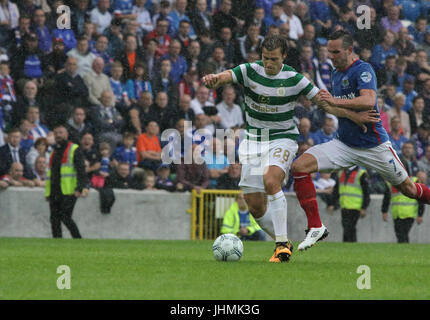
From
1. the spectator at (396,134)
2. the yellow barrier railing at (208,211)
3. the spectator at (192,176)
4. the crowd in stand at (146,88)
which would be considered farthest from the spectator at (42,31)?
the spectator at (396,134)

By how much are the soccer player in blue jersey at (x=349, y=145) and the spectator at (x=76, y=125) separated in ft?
23.9

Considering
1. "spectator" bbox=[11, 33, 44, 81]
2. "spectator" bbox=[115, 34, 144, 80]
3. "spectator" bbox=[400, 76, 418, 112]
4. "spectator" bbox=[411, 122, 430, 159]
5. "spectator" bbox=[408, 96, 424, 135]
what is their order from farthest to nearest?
"spectator" bbox=[400, 76, 418, 112] → "spectator" bbox=[408, 96, 424, 135] → "spectator" bbox=[411, 122, 430, 159] → "spectator" bbox=[115, 34, 144, 80] → "spectator" bbox=[11, 33, 44, 81]

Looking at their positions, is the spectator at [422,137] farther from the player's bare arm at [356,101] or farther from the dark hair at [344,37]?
the player's bare arm at [356,101]

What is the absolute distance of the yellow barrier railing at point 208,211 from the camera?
56.6ft

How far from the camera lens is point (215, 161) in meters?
17.5

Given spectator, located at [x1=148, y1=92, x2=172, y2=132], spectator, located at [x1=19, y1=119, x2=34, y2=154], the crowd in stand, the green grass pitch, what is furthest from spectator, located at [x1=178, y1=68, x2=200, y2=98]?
the green grass pitch

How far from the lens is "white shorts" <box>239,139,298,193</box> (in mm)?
9781

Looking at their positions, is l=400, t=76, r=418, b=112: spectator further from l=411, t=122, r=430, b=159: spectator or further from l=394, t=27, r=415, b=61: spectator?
l=411, t=122, r=430, b=159: spectator

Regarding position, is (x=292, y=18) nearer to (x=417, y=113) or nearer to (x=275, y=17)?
(x=275, y=17)

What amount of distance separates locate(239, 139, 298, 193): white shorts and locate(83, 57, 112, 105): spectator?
735cm

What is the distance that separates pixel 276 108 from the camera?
9883 mm
